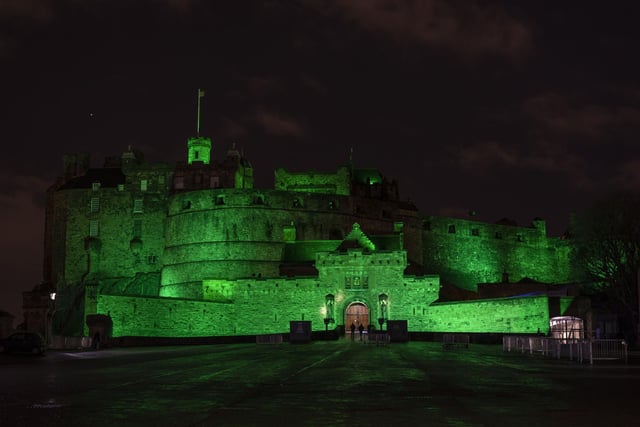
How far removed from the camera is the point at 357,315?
56094 mm

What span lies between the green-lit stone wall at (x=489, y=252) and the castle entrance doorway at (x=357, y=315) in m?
22.0

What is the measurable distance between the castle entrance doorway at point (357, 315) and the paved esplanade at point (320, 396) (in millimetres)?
34991

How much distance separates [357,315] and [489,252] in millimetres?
29621

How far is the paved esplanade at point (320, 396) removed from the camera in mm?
10344

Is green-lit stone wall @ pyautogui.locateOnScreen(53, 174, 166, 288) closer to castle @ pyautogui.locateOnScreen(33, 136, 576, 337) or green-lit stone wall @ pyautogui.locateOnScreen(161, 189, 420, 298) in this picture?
castle @ pyautogui.locateOnScreen(33, 136, 576, 337)

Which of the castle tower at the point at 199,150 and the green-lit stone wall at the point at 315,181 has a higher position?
the castle tower at the point at 199,150

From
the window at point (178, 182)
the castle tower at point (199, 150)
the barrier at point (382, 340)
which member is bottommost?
the barrier at point (382, 340)

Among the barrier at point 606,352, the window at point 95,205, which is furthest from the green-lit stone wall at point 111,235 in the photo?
the barrier at point 606,352

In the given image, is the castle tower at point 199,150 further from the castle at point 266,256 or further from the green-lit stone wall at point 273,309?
the green-lit stone wall at point 273,309

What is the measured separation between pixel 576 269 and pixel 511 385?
44.9 metres

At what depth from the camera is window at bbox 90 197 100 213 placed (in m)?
74.8

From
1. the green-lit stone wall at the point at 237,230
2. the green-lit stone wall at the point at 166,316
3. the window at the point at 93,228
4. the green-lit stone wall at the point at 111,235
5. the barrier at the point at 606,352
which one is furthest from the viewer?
the window at the point at 93,228

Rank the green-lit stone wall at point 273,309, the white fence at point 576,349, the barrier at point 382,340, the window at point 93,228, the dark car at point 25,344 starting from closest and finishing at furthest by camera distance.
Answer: the white fence at point 576,349 < the dark car at point 25,344 < the barrier at point 382,340 < the green-lit stone wall at point 273,309 < the window at point 93,228

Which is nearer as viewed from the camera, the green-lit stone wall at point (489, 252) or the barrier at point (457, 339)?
the barrier at point (457, 339)
